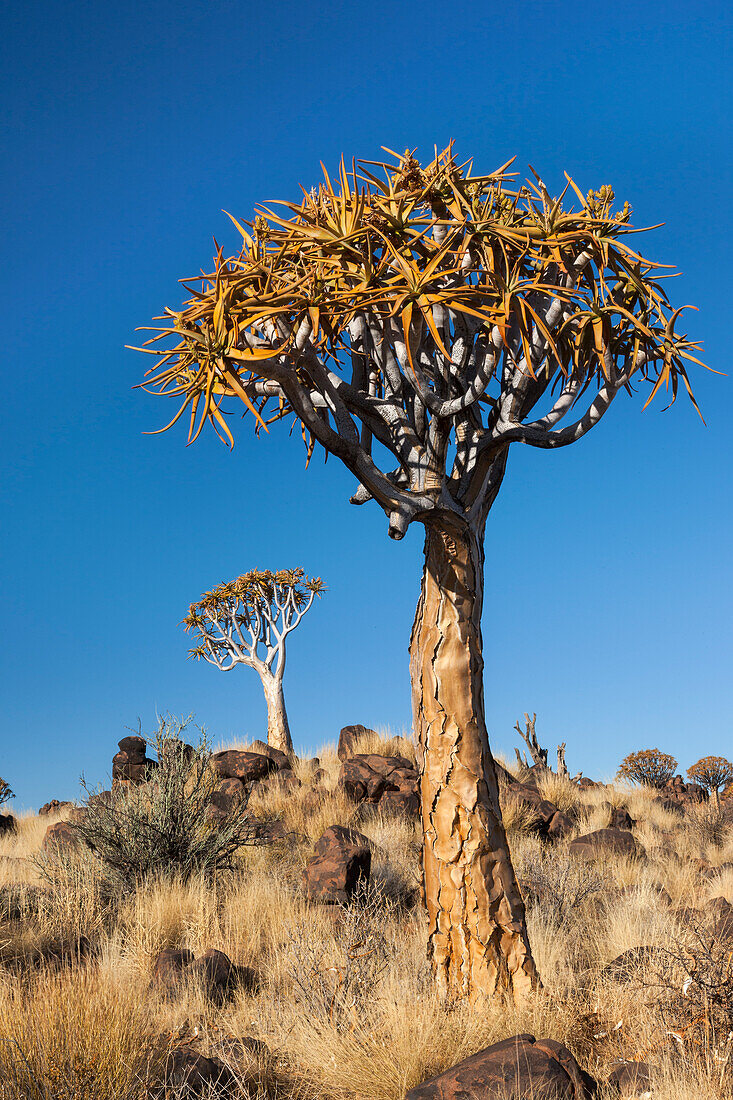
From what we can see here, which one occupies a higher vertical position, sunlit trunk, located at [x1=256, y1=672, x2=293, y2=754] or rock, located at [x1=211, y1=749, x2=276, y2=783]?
sunlit trunk, located at [x1=256, y1=672, x2=293, y2=754]

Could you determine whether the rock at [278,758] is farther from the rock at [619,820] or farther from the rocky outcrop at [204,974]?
the rocky outcrop at [204,974]

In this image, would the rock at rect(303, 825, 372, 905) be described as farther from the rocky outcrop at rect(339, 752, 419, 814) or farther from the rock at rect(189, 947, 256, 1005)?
the rocky outcrop at rect(339, 752, 419, 814)

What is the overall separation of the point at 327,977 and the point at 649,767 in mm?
20649

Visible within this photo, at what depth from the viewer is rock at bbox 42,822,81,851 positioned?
442 inches

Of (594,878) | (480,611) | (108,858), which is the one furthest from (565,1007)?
(108,858)

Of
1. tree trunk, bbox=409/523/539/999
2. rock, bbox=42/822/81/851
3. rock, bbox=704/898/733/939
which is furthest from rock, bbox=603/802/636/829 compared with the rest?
tree trunk, bbox=409/523/539/999

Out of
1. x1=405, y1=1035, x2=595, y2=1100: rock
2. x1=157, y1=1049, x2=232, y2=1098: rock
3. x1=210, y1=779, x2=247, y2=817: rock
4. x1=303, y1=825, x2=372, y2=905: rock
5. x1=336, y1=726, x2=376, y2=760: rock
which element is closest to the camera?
x1=405, y1=1035, x2=595, y2=1100: rock

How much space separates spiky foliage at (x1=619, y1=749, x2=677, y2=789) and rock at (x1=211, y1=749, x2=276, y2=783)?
42.9ft

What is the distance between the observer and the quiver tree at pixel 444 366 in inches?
229

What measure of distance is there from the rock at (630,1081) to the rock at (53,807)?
15806 mm

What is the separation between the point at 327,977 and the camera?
6.08 m

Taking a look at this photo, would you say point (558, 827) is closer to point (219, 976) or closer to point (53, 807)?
point (219, 976)

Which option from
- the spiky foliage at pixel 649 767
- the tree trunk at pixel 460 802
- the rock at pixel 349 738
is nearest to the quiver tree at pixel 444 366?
the tree trunk at pixel 460 802

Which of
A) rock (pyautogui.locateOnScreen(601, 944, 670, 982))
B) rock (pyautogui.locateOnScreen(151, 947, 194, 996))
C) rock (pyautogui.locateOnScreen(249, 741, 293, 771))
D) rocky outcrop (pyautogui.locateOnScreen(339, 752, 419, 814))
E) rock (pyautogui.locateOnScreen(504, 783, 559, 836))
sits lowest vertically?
rock (pyautogui.locateOnScreen(601, 944, 670, 982))
